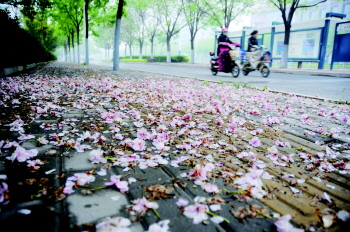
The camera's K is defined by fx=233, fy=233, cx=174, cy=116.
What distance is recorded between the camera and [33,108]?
13.0ft

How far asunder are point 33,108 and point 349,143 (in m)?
4.68

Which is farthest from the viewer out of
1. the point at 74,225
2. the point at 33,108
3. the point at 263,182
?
the point at 33,108

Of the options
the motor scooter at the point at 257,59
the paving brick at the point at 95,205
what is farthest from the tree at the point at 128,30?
the paving brick at the point at 95,205

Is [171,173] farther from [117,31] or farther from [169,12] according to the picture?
[169,12]

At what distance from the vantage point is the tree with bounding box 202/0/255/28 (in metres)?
26.6

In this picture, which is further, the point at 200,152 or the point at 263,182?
the point at 200,152

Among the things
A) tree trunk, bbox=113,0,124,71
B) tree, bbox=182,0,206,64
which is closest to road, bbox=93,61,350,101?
tree trunk, bbox=113,0,124,71

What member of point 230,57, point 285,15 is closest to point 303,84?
point 230,57

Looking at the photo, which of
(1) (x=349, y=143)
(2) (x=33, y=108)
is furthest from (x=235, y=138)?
(2) (x=33, y=108)

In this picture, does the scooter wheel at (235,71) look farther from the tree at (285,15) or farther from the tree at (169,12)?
the tree at (169,12)

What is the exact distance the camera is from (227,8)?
27.4m

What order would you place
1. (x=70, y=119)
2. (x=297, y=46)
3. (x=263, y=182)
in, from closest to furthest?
1. (x=263, y=182)
2. (x=70, y=119)
3. (x=297, y=46)

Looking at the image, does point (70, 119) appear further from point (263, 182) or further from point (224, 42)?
point (224, 42)

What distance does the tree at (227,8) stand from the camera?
26641 millimetres
